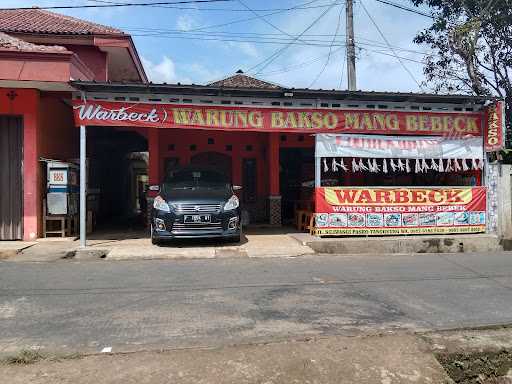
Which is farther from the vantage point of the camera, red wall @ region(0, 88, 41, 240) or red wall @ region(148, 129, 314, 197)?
red wall @ region(148, 129, 314, 197)

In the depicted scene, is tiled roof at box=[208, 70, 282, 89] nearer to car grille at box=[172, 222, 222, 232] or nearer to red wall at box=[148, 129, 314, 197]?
red wall at box=[148, 129, 314, 197]

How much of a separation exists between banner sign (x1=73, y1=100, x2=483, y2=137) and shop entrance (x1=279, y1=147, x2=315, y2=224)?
14.1ft

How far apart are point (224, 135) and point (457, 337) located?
1159cm

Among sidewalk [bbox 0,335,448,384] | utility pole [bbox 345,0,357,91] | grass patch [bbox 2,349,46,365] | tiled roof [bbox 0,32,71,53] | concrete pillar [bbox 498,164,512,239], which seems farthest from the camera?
utility pole [bbox 345,0,357,91]

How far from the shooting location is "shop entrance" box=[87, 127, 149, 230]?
15.1m

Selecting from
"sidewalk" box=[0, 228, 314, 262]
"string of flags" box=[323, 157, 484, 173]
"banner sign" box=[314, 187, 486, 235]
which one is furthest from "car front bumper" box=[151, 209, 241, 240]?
"string of flags" box=[323, 157, 484, 173]

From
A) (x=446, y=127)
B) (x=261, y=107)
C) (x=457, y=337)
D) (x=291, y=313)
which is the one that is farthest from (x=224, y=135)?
(x=457, y=337)

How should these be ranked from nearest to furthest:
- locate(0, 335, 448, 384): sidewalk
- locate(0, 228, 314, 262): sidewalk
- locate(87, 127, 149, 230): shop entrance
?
locate(0, 335, 448, 384): sidewalk < locate(0, 228, 314, 262): sidewalk < locate(87, 127, 149, 230): shop entrance

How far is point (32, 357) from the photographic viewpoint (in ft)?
13.5

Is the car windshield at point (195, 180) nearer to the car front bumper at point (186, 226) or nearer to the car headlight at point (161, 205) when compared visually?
the car headlight at point (161, 205)

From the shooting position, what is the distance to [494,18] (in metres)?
18.3

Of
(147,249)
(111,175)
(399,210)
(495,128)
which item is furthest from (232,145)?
(495,128)

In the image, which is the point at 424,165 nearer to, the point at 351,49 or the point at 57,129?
the point at 351,49

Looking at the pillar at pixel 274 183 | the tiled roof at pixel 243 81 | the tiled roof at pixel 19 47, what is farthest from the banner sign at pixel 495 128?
the tiled roof at pixel 243 81
